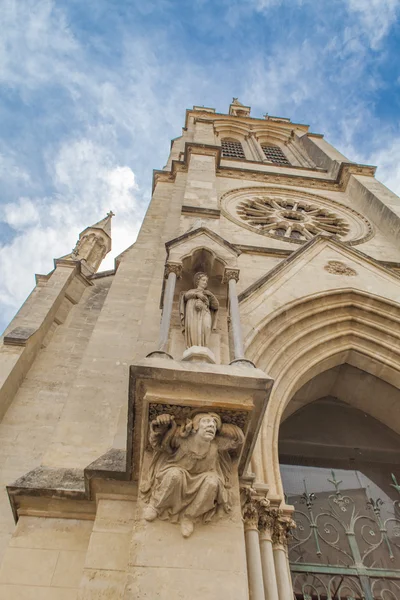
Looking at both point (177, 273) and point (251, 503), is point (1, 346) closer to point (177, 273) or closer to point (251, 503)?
point (177, 273)

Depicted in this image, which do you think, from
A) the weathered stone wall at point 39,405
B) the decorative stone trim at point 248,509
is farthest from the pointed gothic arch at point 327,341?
the weathered stone wall at point 39,405

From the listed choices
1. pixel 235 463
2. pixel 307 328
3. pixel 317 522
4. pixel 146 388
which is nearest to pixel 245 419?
pixel 235 463

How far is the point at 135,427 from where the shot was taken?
11.4ft

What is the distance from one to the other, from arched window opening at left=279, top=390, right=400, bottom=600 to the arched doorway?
0.01 metres

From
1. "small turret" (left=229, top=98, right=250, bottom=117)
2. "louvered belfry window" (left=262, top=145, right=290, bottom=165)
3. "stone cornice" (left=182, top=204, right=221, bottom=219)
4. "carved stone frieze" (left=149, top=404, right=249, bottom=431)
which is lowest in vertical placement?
"carved stone frieze" (left=149, top=404, right=249, bottom=431)

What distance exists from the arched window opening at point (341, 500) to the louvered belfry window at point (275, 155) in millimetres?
14497

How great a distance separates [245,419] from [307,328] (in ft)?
11.0

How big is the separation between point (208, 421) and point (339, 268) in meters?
5.43

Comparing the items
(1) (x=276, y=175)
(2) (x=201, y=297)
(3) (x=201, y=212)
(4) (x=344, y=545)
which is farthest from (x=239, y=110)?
(4) (x=344, y=545)

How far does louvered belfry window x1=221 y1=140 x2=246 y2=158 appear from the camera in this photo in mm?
19752

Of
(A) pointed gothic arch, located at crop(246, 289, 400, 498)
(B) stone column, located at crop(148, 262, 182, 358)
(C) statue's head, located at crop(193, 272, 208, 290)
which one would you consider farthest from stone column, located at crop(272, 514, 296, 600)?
(C) statue's head, located at crop(193, 272, 208, 290)

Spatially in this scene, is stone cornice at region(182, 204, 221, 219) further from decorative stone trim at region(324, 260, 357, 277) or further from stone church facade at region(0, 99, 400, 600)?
decorative stone trim at region(324, 260, 357, 277)

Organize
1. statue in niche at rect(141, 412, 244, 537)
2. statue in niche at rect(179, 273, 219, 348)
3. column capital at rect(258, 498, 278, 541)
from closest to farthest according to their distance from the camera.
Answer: statue in niche at rect(141, 412, 244, 537)
column capital at rect(258, 498, 278, 541)
statue in niche at rect(179, 273, 219, 348)

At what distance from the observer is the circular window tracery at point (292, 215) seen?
10914 millimetres
